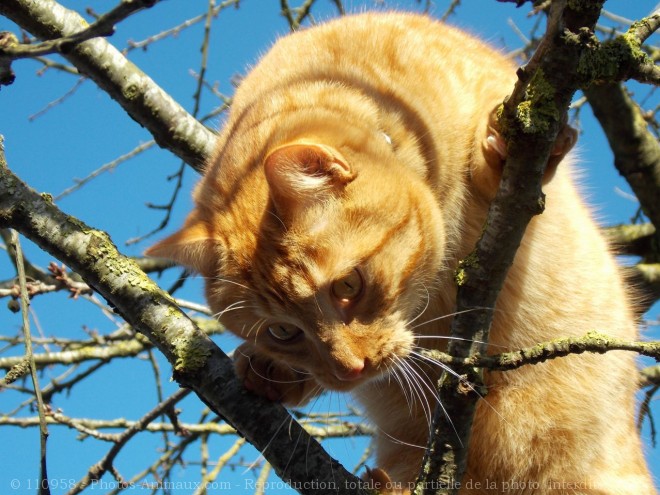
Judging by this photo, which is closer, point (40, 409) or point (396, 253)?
point (40, 409)

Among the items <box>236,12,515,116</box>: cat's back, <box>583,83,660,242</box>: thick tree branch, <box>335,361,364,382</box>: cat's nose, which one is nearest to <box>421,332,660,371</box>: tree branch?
<box>335,361,364,382</box>: cat's nose

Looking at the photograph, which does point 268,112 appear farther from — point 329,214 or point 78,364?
point 78,364

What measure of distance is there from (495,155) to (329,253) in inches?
23.9

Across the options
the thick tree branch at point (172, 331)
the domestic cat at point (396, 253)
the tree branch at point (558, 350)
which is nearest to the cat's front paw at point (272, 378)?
the domestic cat at point (396, 253)

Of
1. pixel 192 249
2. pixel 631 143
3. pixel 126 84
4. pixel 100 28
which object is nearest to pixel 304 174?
pixel 192 249

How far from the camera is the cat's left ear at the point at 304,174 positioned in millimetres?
2043

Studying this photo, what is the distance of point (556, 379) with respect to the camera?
107 inches

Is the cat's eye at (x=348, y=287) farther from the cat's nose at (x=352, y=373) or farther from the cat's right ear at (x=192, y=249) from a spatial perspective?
the cat's right ear at (x=192, y=249)

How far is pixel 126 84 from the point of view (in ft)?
9.89

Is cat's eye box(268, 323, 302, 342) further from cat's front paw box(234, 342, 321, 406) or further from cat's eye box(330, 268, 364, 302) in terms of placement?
cat's eye box(330, 268, 364, 302)

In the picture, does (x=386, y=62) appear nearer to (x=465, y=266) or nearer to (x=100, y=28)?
(x=465, y=266)

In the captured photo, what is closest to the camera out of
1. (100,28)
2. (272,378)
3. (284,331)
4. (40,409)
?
(100,28)

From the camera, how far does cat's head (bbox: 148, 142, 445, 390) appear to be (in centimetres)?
219

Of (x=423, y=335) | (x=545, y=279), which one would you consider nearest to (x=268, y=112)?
(x=423, y=335)
